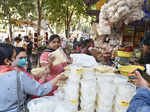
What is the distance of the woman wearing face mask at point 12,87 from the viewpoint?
1341 mm

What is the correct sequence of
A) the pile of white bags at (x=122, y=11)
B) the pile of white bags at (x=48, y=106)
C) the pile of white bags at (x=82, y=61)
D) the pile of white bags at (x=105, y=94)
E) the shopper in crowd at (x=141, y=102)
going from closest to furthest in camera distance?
the shopper in crowd at (x=141, y=102)
the pile of white bags at (x=48, y=106)
the pile of white bags at (x=105, y=94)
the pile of white bags at (x=82, y=61)
the pile of white bags at (x=122, y=11)

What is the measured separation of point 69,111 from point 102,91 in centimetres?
35

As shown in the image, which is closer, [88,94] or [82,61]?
[88,94]

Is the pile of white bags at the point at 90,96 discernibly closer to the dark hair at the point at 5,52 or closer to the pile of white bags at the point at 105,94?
the pile of white bags at the point at 105,94

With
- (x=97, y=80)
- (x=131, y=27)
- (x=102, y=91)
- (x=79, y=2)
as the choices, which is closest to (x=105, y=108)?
(x=102, y=91)

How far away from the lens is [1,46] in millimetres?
1490

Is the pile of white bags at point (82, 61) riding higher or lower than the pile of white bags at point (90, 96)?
higher

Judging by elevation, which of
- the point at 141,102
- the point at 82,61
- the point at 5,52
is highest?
the point at 5,52

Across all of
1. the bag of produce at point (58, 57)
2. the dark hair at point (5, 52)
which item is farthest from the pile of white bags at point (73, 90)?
the dark hair at point (5, 52)

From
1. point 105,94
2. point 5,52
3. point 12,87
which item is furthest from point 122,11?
point 12,87

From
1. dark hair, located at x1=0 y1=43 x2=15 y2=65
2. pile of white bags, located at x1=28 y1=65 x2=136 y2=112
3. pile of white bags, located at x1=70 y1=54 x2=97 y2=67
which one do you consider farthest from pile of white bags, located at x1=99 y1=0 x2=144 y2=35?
dark hair, located at x1=0 y1=43 x2=15 y2=65

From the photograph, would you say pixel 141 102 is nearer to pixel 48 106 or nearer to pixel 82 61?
pixel 48 106

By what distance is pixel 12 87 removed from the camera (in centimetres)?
135

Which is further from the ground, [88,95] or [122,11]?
[122,11]
